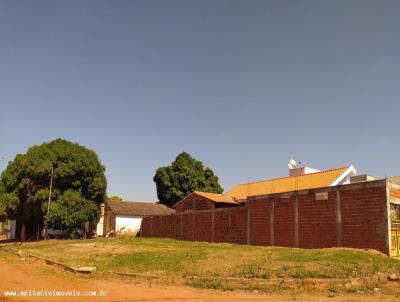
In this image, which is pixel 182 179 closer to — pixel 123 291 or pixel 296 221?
pixel 296 221

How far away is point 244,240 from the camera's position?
2933 centimetres

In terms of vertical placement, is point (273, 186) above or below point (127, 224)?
A: above

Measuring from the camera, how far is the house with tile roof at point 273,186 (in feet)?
116

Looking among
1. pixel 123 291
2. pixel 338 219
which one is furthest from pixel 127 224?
pixel 123 291

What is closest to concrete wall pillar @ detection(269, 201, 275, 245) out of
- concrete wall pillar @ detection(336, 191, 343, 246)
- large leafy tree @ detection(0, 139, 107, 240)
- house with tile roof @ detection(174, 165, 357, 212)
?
concrete wall pillar @ detection(336, 191, 343, 246)

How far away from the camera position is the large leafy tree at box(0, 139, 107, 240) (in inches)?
1613

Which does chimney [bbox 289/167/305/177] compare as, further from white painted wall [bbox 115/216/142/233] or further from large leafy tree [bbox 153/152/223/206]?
white painted wall [bbox 115/216/142/233]

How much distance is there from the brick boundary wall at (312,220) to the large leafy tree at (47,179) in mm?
15959

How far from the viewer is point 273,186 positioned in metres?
40.3

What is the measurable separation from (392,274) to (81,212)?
32778 mm

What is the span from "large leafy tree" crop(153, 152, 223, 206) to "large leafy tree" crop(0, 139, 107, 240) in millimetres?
13691

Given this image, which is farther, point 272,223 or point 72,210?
point 72,210

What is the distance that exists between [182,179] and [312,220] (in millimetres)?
33680

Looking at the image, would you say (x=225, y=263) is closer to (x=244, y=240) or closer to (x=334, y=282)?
(x=334, y=282)
